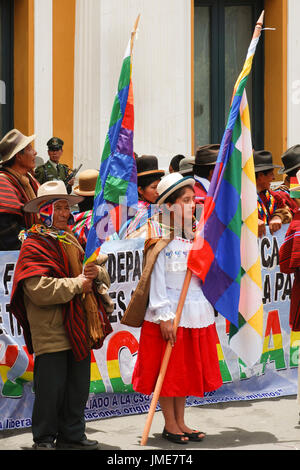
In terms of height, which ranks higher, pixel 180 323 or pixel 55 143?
→ pixel 55 143

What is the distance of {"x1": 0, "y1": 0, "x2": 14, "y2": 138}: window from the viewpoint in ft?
40.9

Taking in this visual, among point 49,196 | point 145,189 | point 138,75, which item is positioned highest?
point 138,75

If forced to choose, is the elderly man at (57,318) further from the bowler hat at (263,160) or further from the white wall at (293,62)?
the white wall at (293,62)

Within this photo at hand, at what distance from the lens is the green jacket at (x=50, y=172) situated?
11008 millimetres

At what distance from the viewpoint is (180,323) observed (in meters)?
6.49

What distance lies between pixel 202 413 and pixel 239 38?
26.8 feet

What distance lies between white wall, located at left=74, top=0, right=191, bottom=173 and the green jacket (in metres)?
0.66

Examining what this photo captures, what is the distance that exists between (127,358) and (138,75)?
555cm

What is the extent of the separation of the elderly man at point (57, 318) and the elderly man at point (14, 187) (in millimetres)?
1065

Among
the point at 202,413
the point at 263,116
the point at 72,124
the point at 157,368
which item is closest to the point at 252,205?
the point at 157,368

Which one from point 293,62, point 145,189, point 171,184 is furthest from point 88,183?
point 293,62

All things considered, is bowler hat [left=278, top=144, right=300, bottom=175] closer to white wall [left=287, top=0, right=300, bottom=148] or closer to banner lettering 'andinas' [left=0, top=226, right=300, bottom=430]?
banner lettering 'andinas' [left=0, top=226, right=300, bottom=430]

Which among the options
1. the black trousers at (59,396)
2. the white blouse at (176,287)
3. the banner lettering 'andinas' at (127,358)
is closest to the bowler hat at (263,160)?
the banner lettering 'andinas' at (127,358)

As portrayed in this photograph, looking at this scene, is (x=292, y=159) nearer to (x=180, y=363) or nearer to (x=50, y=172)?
(x=180, y=363)
